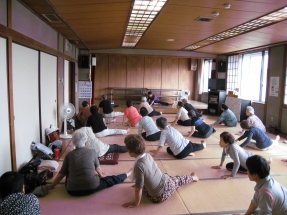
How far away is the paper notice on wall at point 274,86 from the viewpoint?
664 cm

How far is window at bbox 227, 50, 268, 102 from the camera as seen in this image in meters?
7.53

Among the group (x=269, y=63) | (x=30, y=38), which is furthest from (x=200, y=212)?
(x=269, y=63)

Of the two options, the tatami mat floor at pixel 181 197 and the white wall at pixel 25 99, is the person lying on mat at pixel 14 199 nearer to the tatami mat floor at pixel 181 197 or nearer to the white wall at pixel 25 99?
the tatami mat floor at pixel 181 197

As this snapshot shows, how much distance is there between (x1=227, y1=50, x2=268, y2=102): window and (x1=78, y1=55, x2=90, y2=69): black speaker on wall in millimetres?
5554

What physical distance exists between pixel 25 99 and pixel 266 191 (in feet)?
11.0

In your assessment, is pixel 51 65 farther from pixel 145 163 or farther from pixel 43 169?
pixel 145 163

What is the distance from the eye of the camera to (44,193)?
271cm

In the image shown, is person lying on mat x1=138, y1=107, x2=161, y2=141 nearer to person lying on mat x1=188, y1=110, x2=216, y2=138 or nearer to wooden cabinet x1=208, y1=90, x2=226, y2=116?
person lying on mat x1=188, y1=110, x2=216, y2=138

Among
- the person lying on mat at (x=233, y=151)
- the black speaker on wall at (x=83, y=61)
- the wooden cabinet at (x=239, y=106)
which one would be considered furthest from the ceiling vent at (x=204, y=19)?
the black speaker on wall at (x=83, y=61)

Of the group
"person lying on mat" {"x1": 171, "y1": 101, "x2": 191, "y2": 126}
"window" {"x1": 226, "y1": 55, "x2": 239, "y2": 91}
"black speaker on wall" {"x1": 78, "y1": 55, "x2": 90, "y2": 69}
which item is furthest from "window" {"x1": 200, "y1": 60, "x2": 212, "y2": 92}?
"black speaker on wall" {"x1": 78, "y1": 55, "x2": 90, "y2": 69}

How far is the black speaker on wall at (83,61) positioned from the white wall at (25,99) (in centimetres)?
520

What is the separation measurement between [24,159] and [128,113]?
3.09m

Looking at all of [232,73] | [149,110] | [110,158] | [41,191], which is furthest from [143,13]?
[232,73]

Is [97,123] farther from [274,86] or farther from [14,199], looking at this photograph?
[274,86]
